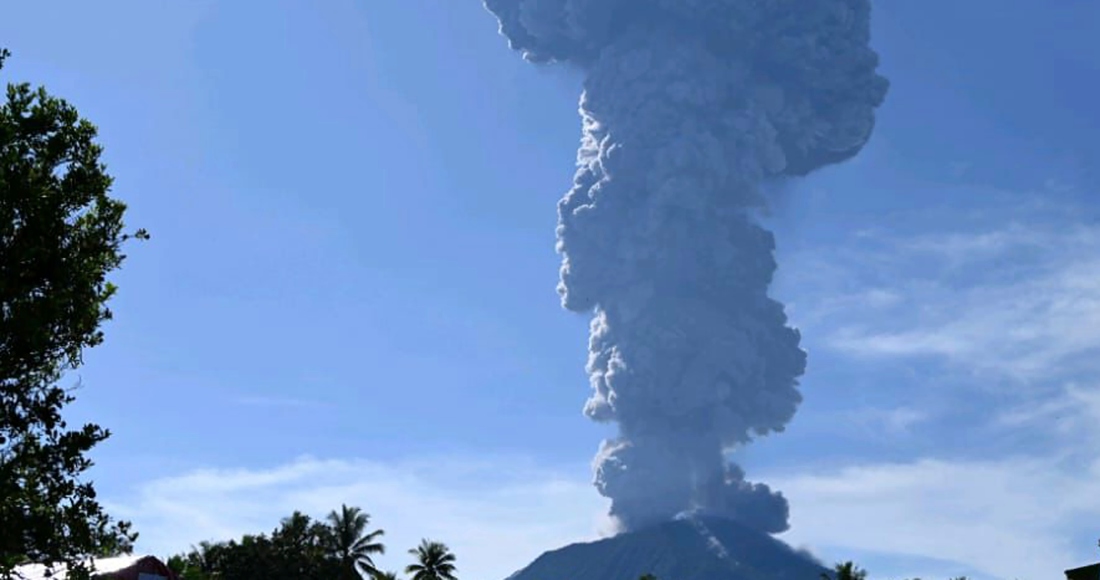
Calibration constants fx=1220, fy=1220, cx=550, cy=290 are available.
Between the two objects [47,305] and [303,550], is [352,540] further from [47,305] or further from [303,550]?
[47,305]

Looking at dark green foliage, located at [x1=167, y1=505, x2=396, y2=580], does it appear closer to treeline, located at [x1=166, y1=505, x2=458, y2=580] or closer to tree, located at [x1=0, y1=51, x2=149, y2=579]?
treeline, located at [x1=166, y1=505, x2=458, y2=580]

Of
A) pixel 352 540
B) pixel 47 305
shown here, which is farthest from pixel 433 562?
pixel 47 305

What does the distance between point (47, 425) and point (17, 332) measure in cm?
234

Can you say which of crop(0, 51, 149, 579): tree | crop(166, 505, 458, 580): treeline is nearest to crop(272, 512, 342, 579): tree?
crop(166, 505, 458, 580): treeline

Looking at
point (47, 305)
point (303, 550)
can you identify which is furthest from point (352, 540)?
point (47, 305)

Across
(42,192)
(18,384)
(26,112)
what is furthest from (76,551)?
(26,112)

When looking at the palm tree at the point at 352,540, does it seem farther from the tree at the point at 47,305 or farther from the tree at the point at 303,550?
the tree at the point at 47,305

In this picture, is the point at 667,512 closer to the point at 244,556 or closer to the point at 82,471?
the point at 244,556

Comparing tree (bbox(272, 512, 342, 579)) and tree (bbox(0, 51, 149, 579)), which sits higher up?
tree (bbox(272, 512, 342, 579))

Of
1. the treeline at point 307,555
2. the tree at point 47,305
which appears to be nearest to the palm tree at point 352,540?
the treeline at point 307,555

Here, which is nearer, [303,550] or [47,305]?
[47,305]

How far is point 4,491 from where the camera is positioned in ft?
72.4

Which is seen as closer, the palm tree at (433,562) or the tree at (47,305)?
the tree at (47,305)

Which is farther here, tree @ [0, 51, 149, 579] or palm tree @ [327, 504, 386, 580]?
palm tree @ [327, 504, 386, 580]
